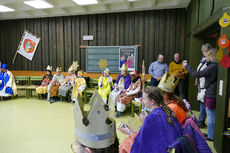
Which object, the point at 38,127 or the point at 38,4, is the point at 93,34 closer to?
the point at 38,4

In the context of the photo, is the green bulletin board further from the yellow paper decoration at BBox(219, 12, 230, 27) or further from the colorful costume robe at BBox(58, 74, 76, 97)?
the yellow paper decoration at BBox(219, 12, 230, 27)

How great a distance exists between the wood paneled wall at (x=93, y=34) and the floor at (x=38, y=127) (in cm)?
258

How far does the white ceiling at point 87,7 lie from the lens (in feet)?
17.0

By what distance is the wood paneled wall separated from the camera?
18.5 feet

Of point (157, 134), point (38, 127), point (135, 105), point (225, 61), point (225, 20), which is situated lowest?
point (38, 127)

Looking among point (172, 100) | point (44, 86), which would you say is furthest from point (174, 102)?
point (44, 86)

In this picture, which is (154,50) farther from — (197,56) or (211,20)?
(211,20)

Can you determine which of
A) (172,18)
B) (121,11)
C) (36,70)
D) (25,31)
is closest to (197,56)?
(172,18)

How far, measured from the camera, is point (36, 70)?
23.5 feet

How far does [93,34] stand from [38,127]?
166 inches

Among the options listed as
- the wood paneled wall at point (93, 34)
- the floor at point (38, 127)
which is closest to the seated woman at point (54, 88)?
the floor at point (38, 127)

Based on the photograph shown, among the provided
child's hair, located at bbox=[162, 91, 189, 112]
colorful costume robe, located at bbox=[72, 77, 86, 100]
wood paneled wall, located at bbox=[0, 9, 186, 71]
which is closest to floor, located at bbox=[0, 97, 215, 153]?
colorful costume robe, located at bbox=[72, 77, 86, 100]

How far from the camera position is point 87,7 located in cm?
591

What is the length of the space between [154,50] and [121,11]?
1968 millimetres
